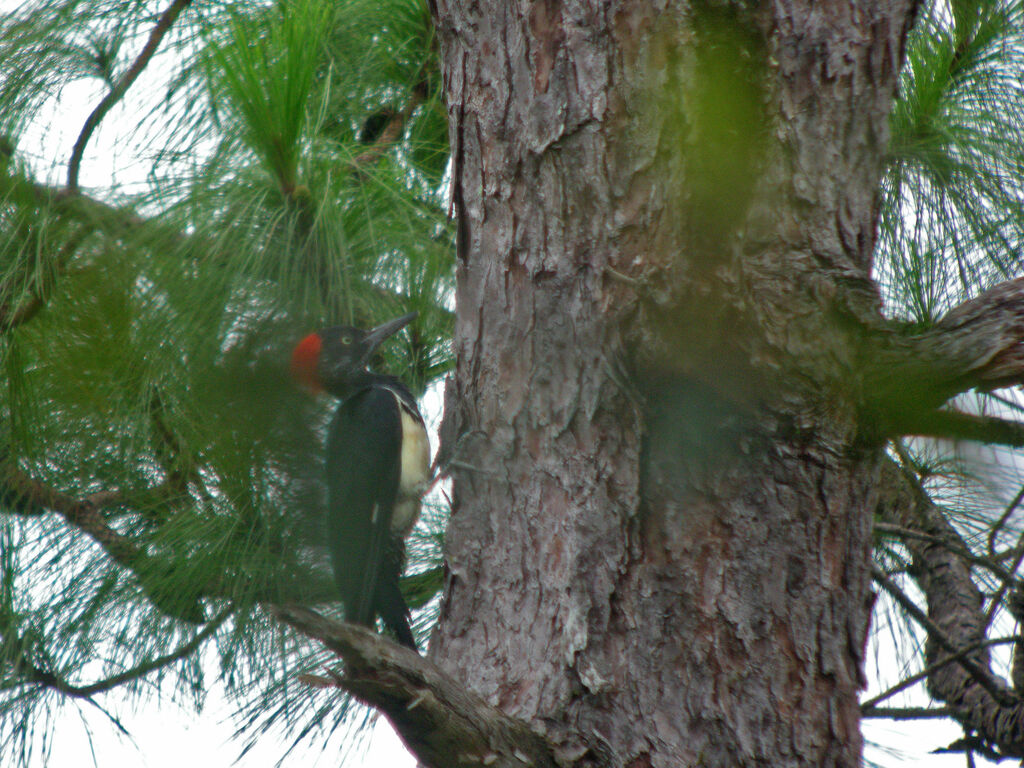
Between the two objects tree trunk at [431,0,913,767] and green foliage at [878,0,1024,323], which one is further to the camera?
green foliage at [878,0,1024,323]

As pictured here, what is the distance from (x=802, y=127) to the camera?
119 cm

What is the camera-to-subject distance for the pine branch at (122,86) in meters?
1.69

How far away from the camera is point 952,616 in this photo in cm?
184

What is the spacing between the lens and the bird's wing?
191 cm

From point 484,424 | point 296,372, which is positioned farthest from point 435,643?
point 296,372

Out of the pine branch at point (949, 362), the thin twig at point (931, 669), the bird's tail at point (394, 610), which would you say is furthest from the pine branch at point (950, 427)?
the bird's tail at point (394, 610)

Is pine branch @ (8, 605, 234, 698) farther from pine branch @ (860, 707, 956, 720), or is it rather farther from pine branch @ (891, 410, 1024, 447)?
pine branch @ (891, 410, 1024, 447)

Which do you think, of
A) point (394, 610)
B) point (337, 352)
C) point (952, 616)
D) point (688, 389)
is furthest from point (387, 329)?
point (952, 616)

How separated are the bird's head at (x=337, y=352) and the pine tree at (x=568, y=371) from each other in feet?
0.16

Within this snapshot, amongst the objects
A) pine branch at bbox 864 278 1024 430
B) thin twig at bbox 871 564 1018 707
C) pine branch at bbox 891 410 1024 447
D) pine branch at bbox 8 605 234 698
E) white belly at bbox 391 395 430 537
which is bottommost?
pine branch at bbox 8 605 234 698

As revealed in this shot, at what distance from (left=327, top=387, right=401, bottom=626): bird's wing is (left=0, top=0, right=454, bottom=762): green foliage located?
0.07 m


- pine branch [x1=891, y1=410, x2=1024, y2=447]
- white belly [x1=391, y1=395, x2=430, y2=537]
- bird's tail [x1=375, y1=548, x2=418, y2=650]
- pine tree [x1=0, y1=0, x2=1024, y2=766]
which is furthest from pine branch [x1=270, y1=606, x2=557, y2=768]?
white belly [x1=391, y1=395, x2=430, y2=537]

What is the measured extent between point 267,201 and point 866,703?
1362 mm

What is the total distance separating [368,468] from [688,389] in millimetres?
1204
